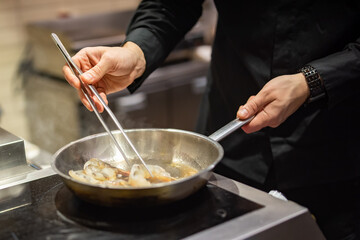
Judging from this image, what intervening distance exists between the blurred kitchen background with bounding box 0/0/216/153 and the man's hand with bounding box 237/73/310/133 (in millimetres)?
1587

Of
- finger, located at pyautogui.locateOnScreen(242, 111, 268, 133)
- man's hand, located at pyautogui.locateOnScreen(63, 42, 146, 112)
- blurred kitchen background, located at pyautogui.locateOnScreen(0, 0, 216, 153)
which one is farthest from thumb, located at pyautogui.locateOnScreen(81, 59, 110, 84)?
blurred kitchen background, located at pyautogui.locateOnScreen(0, 0, 216, 153)

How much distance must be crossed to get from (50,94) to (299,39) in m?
1.88

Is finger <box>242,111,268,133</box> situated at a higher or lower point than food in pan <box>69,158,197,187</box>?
higher

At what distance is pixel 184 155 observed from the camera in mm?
1105

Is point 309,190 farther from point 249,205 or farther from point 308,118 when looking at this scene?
point 249,205

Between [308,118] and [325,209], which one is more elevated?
[308,118]

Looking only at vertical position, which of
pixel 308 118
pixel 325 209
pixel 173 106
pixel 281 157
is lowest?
pixel 173 106

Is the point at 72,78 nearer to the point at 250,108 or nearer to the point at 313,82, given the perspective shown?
the point at 250,108

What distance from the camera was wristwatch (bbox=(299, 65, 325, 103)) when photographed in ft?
4.08

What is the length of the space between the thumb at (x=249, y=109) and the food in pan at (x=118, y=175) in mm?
177

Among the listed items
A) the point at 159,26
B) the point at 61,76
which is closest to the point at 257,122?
the point at 159,26

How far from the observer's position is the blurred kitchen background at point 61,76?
2.78 meters

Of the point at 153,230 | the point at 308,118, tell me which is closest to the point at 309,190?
the point at 308,118

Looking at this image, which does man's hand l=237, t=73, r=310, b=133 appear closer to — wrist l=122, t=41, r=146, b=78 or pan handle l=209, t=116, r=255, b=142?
pan handle l=209, t=116, r=255, b=142
